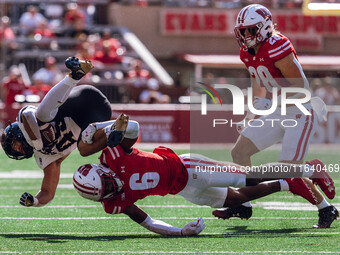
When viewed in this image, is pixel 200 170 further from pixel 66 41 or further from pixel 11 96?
pixel 66 41

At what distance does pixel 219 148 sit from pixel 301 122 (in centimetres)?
672

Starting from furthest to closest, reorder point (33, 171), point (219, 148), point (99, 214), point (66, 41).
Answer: point (66, 41), point (219, 148), point (33, 171), point (99, 214)

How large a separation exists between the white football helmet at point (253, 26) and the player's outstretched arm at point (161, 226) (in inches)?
63.3

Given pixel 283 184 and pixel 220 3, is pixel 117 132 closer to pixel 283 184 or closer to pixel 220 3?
pixel 283 184

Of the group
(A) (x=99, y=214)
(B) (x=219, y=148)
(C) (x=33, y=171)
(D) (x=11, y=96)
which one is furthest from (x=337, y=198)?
(D) (x=11, y=96)

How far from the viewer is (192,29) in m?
20.4

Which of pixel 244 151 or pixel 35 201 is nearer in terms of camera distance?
pixel 35 201

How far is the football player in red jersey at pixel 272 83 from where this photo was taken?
6.04 m

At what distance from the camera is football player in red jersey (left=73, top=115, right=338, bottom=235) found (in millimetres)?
5148

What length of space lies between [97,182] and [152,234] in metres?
0.71

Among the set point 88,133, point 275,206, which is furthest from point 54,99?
point 275,206

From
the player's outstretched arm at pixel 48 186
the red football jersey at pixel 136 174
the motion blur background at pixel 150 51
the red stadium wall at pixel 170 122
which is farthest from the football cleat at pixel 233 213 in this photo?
the red stadium wall at pixel 170 122

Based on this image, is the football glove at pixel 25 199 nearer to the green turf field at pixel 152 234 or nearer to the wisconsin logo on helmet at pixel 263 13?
the green turf field at pixel 152 234

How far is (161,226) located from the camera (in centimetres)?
543
